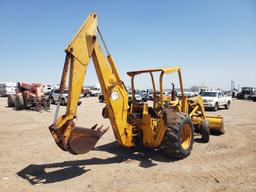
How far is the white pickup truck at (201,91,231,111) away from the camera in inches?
896

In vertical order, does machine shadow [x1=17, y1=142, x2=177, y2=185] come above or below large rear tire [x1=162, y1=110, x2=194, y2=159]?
below

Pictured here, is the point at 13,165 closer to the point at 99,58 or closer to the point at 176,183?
the point at 99,58

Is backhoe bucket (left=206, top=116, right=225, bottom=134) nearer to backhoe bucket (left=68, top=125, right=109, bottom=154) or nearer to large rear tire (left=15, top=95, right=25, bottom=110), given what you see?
backhoe bucket (left=68, top=125, right=109, bottom=154)

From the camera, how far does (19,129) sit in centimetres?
1203

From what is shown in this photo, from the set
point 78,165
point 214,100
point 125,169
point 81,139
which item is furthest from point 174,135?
point 214,100

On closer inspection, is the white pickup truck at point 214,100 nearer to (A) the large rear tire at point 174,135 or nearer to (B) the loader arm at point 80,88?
(A) the large rear tire at point 174,135

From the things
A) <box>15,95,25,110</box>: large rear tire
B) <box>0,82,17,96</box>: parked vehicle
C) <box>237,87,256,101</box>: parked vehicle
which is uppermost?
<box>0,82,17,96</box>: parked vehicle

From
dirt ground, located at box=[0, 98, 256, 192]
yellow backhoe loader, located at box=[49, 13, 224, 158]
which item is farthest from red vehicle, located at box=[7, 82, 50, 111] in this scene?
yellow backhoe loader, located at box=[49, 13, 224, 158]

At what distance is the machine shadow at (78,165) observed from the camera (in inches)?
222

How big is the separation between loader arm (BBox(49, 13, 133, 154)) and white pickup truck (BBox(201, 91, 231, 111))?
Result: 17.5m

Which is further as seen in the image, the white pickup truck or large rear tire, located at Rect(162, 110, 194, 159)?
the white pickup truck

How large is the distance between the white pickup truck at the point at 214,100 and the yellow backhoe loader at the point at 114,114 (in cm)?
1515

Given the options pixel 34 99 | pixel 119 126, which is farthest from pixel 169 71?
pixel 34 99

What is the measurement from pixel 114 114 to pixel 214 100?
1837 centimetres
